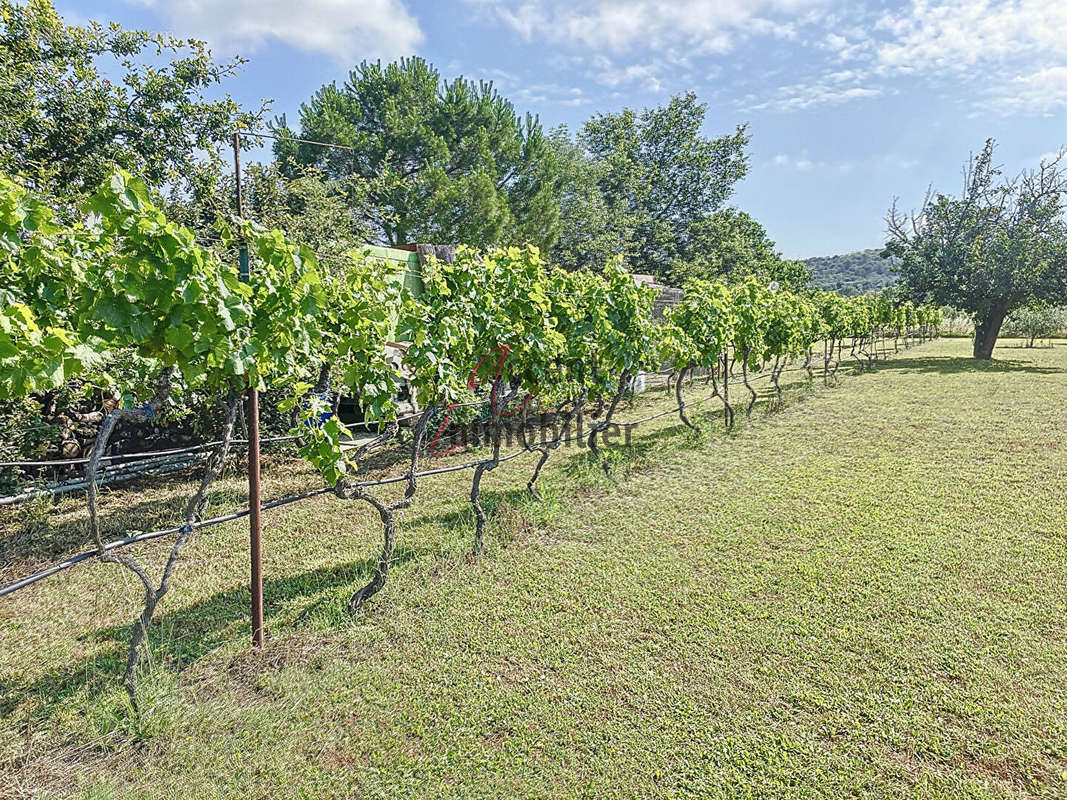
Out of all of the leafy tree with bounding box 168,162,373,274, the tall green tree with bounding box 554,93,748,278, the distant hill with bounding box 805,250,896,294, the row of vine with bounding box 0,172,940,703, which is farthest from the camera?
the distant hill with bounding box 805,250,896,294

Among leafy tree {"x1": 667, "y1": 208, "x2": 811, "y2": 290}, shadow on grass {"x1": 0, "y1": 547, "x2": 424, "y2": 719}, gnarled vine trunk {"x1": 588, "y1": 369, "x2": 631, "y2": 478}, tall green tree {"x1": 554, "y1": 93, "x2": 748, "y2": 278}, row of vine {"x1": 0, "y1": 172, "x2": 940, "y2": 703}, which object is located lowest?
shadow on grass {"x1": 0, "y1": 547, "x2": 424, "y2": 719}

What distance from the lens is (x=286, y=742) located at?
2.42m

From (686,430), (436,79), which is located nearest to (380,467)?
(686,430)

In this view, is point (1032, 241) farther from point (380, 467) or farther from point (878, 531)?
point (380, 467)

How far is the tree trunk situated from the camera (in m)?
17.4

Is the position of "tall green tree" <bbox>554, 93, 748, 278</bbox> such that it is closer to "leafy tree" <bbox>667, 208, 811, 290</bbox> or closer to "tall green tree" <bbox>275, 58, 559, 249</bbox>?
"leafy tree" <bbox>667, 208, 811, 290</bbox>

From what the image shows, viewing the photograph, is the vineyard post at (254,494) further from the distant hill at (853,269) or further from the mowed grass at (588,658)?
the distant hill at (853,269)

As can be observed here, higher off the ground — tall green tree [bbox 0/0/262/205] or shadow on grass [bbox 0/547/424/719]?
tall green tree [bbox 0/0/262/205]

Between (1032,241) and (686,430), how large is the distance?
50.4ft

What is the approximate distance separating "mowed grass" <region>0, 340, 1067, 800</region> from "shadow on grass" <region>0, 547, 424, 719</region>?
0.02 metres

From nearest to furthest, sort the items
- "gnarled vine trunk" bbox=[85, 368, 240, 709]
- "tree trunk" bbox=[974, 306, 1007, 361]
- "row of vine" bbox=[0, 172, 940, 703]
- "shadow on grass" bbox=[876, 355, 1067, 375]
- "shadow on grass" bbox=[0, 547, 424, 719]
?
"row of vine" bbox=[0, 172, 940, 703], "gnarled vine trunk" bbox=[85, 368, 240, 709], "shadow on grass" bbox=[0, 547, 424, 719], "shadow on grass" bbox=[876, 355, 1067, 375], "tree trunk" bbox=[974, 306, 1007, 361]

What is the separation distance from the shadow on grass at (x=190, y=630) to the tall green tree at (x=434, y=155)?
12960 mm

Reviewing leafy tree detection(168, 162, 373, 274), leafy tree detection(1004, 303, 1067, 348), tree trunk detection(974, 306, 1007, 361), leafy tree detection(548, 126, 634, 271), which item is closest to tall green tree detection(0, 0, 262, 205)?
leafy tree detection(168, 162, 373, 274)

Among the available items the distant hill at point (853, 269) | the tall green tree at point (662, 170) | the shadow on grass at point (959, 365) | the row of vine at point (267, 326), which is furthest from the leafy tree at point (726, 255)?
the distant hill at point (853, 269)
